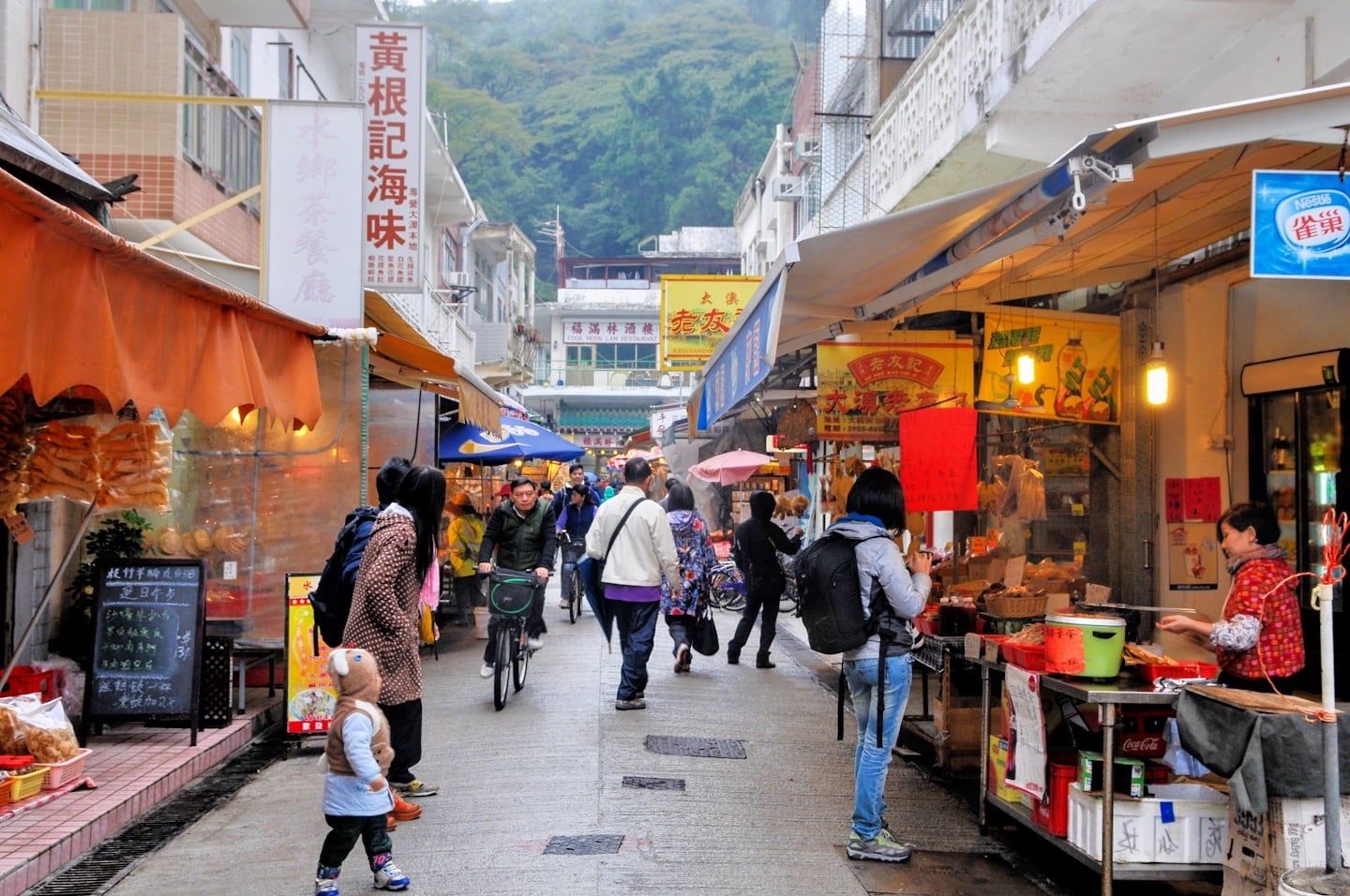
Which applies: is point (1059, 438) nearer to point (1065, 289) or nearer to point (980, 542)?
point (980, 542)

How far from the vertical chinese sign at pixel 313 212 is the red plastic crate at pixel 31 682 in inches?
145

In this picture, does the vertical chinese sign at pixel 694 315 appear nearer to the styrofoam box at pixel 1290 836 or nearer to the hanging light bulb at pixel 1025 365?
the hanging light bulb at pixel 1025 365

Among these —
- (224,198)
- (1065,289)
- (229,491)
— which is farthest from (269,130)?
(1065,289)

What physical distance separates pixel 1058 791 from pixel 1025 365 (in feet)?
14.7

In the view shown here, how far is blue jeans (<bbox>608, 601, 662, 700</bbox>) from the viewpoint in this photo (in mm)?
9680

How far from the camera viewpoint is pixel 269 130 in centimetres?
1023

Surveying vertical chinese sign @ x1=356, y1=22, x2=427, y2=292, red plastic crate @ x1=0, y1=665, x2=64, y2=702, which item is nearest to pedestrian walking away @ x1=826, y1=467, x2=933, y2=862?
red plastic crate @ x1=0, y1=665, x2=64, y2=702

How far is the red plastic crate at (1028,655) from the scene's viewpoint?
576 cm

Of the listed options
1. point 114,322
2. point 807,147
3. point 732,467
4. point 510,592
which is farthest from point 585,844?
point 807,147

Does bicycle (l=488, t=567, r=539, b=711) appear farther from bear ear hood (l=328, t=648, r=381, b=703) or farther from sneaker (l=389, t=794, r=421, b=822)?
bear ear hood (l=328, t=648, r=381, b=703)

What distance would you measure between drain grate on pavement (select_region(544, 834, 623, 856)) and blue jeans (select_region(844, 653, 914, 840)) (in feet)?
4.16

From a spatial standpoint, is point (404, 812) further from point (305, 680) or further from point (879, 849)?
point (879, 849)

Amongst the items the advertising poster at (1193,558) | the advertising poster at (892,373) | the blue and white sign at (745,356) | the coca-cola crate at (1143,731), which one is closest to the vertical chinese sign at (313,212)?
the blue and white sign at (745,356)

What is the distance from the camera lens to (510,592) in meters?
9.65
